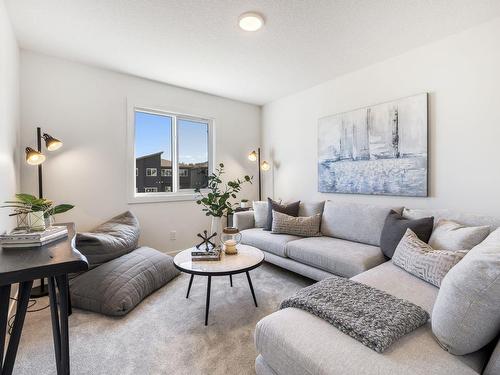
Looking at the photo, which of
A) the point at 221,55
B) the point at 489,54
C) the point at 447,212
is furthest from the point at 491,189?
the point at 221,55

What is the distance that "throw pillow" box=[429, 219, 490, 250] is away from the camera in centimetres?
172

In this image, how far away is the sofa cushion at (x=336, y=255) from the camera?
220 centimetres

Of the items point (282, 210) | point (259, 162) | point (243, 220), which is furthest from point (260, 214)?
point (259, 162)

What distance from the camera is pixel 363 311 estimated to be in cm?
123

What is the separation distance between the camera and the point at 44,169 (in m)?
2.73

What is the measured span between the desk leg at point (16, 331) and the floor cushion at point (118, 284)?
900 mm

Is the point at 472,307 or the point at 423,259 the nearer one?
the point at 472,307

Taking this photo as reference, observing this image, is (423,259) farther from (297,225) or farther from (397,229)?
(297,225)

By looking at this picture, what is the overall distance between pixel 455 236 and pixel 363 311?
1.08 meters

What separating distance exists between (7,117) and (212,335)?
234 centimetres

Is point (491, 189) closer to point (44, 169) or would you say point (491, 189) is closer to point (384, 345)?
point (384, 345)

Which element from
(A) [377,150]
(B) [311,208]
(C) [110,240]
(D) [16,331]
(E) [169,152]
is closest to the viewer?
(D) [16,331]

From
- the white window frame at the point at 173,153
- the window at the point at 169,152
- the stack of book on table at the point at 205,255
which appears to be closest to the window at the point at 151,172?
the window at the point at 169,152

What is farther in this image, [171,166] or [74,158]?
[171,166]
